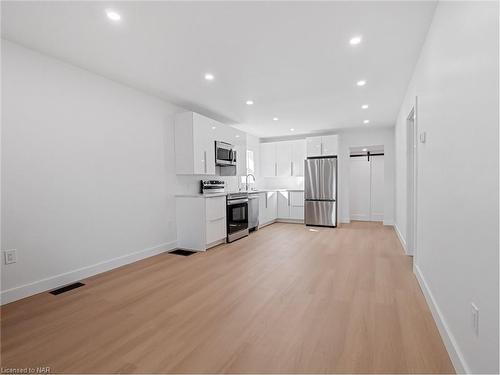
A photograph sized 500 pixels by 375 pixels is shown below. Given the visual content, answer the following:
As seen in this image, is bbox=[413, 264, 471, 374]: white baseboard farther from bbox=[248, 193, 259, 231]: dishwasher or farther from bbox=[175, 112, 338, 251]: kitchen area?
bbox=[248, 193, 259, 231]: dishwasher

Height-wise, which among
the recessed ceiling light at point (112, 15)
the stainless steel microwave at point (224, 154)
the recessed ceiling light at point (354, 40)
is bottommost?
the stainless steel microwave at point (224, 154)

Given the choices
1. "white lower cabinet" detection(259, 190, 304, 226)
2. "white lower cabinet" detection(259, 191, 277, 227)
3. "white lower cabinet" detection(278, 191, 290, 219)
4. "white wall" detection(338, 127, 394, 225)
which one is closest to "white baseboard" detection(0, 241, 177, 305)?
"white lower cabinet" detection(259, 191, 277, 227)

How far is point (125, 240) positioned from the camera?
138 inches

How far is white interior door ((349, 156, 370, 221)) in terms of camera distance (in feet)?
23.3

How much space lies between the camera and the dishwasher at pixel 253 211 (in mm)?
5504

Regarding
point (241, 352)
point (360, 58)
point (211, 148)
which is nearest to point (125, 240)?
point (211, 148)

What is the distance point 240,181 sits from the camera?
6512 millimetres

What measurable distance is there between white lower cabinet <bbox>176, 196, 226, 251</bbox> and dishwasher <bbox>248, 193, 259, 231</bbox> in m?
1.14

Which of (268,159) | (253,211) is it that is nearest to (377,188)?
(268,159)

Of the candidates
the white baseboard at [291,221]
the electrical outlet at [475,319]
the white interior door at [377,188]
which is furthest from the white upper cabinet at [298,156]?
the electrical outlet at [475,319]

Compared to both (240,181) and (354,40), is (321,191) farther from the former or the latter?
(354,40)

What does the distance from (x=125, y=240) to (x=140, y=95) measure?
213 centimetres

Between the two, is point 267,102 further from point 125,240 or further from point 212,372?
point 212,372

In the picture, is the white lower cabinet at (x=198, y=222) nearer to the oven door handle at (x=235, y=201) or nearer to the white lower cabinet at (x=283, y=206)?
the oven door handle at (x=235, y=201)
